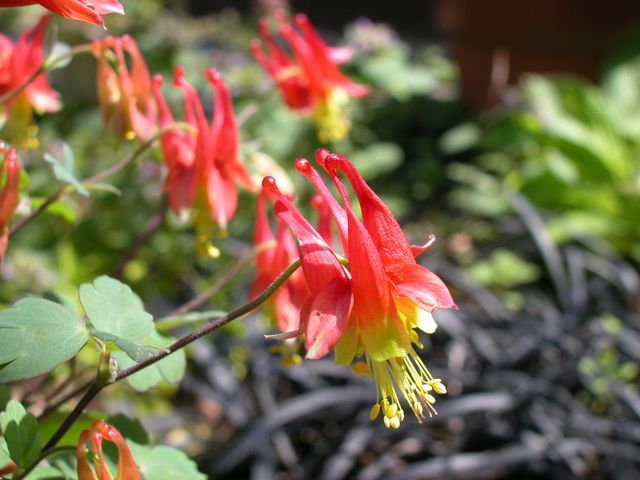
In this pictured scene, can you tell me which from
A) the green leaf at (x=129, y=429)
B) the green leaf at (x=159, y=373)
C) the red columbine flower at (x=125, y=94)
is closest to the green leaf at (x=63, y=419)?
the green leaf at (x=129, y=429)

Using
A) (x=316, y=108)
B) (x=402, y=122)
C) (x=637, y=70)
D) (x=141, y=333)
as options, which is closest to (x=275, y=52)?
(x=316, y=108)

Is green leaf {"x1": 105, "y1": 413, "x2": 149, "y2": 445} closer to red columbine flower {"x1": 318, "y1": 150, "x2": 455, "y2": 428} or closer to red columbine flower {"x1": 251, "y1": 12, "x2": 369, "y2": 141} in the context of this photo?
red columbine flower {"x1": 318, "y1": 150, "x2": 455, "y2": 428}

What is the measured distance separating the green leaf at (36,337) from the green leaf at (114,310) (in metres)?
0.04

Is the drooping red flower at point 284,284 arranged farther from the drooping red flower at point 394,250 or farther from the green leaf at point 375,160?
the green leaf at point 375,160

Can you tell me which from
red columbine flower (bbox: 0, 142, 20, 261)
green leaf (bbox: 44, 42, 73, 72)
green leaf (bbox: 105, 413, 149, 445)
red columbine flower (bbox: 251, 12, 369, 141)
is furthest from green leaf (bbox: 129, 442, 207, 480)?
red columbine flower (bbox: 251, 12, 369, 141)

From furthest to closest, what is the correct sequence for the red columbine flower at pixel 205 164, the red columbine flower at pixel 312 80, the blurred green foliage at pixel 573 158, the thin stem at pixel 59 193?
the blurred green foliage at pixel 573 158
the red columbine flower at pixel 312 80
the red columbine flower at pixel 205 164
the thin stem at pixel 59 193

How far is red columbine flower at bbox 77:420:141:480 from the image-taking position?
2.13ft

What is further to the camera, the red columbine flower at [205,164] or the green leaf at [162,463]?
the red columbine flower at [205,164]

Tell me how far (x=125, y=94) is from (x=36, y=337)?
0.58 meters

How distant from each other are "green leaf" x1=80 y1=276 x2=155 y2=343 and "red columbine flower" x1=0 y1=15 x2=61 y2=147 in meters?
0.51

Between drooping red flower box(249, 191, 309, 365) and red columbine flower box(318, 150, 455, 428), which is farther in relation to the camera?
drooping red flower box(249, 191, 309, 365)

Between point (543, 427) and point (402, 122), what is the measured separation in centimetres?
296

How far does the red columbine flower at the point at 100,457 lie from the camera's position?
648 mm

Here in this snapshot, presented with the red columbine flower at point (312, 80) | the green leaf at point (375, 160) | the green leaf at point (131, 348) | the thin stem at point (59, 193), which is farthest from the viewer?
the green leaf at point (375, 160)
